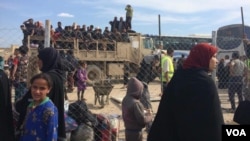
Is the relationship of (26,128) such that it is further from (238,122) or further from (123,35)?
(123,35)

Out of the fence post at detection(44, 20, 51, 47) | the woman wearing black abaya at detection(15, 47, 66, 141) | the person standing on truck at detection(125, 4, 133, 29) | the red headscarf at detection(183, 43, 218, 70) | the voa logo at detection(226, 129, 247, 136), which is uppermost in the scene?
the person standing on truck at detection(125, 4, 133, 29)

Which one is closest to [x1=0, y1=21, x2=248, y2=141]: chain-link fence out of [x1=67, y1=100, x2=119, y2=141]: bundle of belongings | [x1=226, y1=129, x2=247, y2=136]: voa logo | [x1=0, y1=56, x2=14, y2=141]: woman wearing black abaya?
[x1=67, y1=100, x2=119, y2=141]: bundle of belongings

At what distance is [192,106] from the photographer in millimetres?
2828

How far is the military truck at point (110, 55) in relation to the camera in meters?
15.2

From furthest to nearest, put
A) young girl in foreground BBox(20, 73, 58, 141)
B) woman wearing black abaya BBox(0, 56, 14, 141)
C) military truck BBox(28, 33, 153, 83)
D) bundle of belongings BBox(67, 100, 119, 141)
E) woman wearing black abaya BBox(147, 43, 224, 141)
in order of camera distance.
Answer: military truck BBox(28, 33, 153, 83)
bundle of belongings BBox(67, 100, 119, 141)
woman wearing black abaya BBox(0, 56, 14, 141)
young girl in foreground BBox(20, 73, 58, 141)
woman wearing black abaya BBox(147, 43, 224, 141)

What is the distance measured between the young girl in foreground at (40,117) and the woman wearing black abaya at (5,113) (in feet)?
0.83

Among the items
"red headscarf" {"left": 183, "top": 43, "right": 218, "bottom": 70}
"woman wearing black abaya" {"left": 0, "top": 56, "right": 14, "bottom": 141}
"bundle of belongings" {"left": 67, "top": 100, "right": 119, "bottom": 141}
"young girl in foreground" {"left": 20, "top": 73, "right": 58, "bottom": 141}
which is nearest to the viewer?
"red headscarf" {"left": 183, "top": 43, "right": 218, "bottom": 70}

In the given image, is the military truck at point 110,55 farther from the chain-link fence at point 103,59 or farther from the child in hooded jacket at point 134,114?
the child in hooded jacket at point 134,114

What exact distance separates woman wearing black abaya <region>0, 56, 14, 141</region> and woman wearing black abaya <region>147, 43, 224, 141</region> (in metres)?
1.40

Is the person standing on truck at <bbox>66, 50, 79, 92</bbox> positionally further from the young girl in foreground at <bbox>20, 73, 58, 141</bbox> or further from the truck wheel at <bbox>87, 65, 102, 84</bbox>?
the young girl in foreground at <bbox>20, 73, 58, 141</bbox>

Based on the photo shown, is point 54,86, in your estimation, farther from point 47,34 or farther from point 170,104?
point 47,34

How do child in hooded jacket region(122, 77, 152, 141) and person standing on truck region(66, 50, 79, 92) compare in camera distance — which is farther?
person standing on truck region(66, 50, 79, 92)

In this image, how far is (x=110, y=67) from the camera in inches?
640

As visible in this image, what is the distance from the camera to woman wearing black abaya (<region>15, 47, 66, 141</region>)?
3435 millimetres
